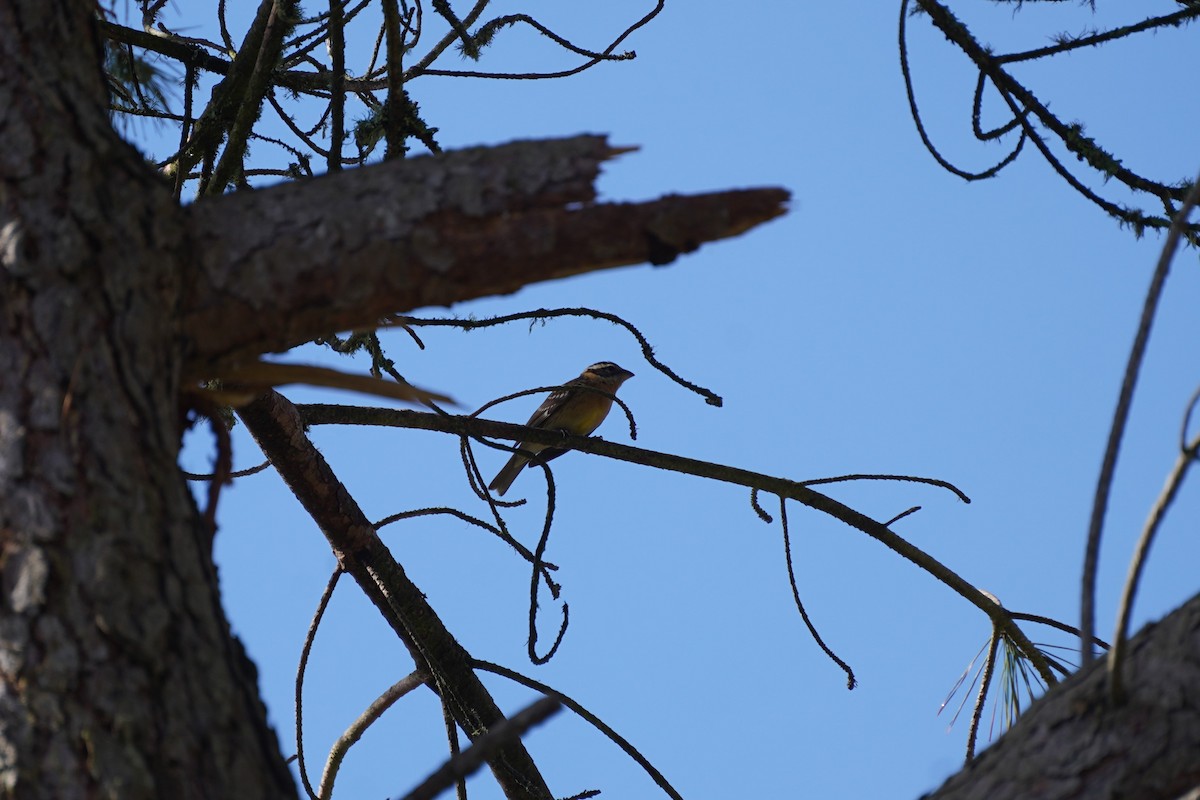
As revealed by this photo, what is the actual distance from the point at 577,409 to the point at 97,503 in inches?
273

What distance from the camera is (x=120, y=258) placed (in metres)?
1.57

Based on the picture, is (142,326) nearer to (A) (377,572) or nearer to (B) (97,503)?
(B) (97,503)

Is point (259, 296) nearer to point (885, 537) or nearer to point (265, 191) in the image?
point (265, 191)

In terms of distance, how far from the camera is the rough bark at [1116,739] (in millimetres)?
1370

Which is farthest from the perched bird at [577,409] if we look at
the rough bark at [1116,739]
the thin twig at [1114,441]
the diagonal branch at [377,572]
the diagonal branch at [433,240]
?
the thin twig at [1114,441]

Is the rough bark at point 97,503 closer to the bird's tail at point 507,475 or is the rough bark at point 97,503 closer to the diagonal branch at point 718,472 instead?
the diagonal branch at point 718,472

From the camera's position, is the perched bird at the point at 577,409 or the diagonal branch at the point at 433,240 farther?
the perched bird at the point at 577,409

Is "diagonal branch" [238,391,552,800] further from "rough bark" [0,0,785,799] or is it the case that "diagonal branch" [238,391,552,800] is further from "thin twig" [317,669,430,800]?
"rough bark" [0,0,785,799]

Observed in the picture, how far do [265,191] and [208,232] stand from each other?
0.11 meters

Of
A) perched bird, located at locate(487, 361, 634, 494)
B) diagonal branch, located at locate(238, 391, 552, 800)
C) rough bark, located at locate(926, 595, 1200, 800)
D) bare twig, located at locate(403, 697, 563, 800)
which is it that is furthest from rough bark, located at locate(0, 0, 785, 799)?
perched bird, located at locate(487, 361, 634, 494)

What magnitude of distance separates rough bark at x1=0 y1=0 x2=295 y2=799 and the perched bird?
21.1 feet

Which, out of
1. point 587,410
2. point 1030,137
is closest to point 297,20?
point 1030,137

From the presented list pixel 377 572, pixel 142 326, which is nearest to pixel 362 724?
pixel 377 572

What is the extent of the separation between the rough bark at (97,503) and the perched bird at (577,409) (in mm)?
6437
